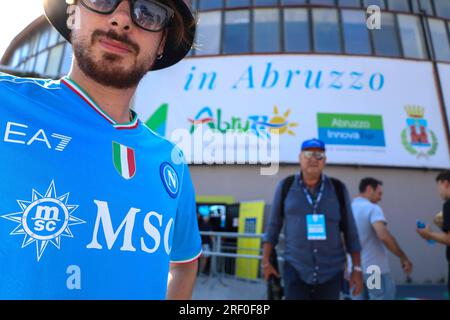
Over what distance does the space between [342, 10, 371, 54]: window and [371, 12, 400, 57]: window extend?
13.7 inches

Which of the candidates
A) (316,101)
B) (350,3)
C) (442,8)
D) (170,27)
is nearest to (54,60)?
(316,101)

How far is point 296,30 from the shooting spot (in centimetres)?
1146

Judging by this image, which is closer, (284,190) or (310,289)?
(310,289)

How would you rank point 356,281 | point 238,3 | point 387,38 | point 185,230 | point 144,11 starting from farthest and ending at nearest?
point 238,3
point 387,38
point 356,281
point 185,230
point 144,11

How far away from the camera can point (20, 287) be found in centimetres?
77

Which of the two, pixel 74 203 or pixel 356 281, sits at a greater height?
pixel 74 203

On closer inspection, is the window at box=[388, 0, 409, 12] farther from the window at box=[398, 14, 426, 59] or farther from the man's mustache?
the man's mustache

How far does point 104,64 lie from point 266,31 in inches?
446

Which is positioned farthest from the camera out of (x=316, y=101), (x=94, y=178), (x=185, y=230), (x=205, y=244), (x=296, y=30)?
(x=296, y=30)

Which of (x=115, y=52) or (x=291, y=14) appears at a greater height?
(x=291, y=14)

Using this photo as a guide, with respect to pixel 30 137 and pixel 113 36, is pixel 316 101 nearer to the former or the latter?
pixel 113 36
